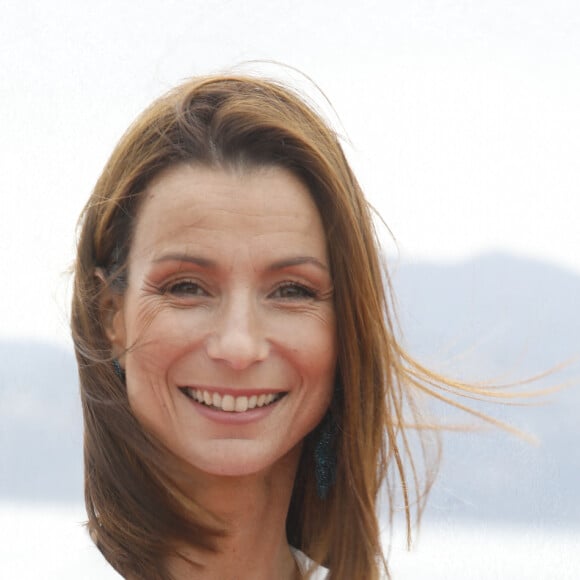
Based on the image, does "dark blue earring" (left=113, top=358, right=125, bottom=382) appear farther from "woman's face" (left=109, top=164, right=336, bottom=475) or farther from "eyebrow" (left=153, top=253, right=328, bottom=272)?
"eyebrow" (left=153, top=253, right=328, bottom=272)

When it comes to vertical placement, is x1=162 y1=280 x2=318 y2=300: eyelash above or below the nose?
above

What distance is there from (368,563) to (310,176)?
0.97 m

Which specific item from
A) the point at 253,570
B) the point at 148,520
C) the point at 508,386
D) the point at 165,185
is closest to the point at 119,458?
the point at 148,520

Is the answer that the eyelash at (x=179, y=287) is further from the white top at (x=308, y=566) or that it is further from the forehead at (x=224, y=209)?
the white top at (x=308, y=566)

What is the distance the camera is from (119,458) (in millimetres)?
3338

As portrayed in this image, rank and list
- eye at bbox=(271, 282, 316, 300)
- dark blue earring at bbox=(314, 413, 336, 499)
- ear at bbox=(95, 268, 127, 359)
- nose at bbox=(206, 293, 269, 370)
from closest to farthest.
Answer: nose at bbox=(206, 293, 269, 370)
eye at bbox=(271, 282, 316, 300)
ear at bbox=(95, 268, 127, 359)
dark blue earring at bbox=(314, 413, 336, 499)

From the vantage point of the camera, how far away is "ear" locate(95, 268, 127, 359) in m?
3.30

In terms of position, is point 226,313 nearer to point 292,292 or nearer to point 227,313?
point 227,313

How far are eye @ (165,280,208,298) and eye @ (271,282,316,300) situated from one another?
165mm

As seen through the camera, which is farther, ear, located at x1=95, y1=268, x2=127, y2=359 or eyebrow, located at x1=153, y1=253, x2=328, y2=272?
ear, located at x1=95, y1=268, x2=127, y2=359

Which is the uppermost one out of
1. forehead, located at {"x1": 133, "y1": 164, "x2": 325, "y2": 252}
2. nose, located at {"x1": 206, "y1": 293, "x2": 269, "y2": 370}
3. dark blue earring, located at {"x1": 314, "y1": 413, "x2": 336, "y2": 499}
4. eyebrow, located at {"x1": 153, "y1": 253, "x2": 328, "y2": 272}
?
forehead, located at {"x1": 133, "y1": 164, "x2": 325, "y2": 252}

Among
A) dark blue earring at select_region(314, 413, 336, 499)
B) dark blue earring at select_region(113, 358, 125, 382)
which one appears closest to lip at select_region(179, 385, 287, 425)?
dark blue earring at select_region(113, 358, 125, 382)

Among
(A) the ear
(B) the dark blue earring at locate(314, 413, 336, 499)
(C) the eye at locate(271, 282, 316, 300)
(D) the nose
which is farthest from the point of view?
(B) the dark blue earring at locate(314, 413, 336, 499)

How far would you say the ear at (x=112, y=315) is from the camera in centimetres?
330
